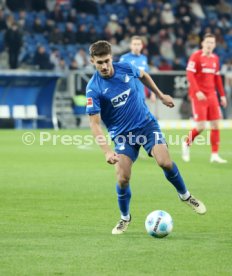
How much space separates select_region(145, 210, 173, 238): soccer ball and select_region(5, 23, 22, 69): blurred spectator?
1910cm

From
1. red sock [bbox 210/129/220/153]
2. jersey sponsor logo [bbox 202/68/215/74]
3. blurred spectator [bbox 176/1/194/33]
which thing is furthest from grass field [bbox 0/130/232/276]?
blurred spectator [bbox 176/1/194/33]

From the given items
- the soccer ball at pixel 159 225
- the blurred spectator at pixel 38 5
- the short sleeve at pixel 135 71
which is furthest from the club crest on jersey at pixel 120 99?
the blurred spectator at pixel 38 5

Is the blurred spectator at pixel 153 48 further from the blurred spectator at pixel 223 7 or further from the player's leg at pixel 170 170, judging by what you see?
the player's leg at pixel 170 170

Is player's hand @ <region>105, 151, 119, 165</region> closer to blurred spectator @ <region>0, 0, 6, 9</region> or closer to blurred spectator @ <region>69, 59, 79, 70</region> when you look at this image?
blurred spectator @ <region>69, 59, 79, 70</region>

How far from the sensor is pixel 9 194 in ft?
39.5

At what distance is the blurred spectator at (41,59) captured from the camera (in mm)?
27125

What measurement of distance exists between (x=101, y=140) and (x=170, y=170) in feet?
3.13

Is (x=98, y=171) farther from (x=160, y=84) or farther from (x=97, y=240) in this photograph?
(x=160, y=84)

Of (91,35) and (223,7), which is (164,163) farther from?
(223,7)

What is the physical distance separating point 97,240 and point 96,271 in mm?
1455

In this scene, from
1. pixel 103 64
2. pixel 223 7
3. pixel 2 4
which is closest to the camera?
pixel 103 64

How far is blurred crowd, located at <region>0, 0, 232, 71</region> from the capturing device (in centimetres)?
2792

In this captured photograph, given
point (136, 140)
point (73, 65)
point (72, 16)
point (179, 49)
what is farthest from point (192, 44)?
point (136, 140)

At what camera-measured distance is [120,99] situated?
911 cm
